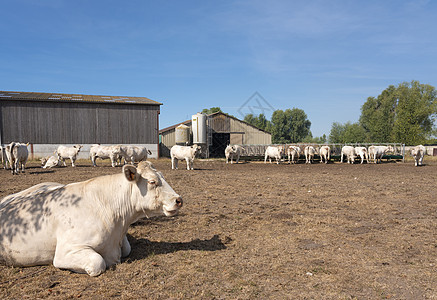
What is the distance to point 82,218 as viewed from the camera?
4340mm

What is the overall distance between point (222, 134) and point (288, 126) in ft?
180

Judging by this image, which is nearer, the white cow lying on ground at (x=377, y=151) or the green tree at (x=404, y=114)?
the white cow lying on ground at (x=377, y=151)

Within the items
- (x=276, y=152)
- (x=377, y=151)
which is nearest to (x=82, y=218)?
(x=276, y=152)

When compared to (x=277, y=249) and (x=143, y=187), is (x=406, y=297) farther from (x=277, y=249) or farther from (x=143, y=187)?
(x=143, y=187)

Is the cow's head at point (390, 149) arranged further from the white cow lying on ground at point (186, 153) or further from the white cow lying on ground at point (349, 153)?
the white cow lying on ground at point (186, 153)

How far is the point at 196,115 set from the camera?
1572 inches

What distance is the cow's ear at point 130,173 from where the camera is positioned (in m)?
4.47

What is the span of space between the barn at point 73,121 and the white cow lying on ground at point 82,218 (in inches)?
1228

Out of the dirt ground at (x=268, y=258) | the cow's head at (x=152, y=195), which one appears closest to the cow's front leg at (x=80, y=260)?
the dirt ground at (x=268, y=258)

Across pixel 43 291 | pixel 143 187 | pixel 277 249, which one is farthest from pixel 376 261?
pixel 43 291

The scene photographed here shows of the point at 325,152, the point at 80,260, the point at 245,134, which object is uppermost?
the point at 245,134

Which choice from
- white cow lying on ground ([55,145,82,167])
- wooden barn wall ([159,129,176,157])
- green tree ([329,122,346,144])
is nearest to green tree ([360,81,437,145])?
green tree ([329,122,346,144])

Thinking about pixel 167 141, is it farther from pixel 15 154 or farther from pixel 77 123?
pixel 15 154

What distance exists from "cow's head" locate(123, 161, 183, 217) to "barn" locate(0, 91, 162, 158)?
31.6 m
